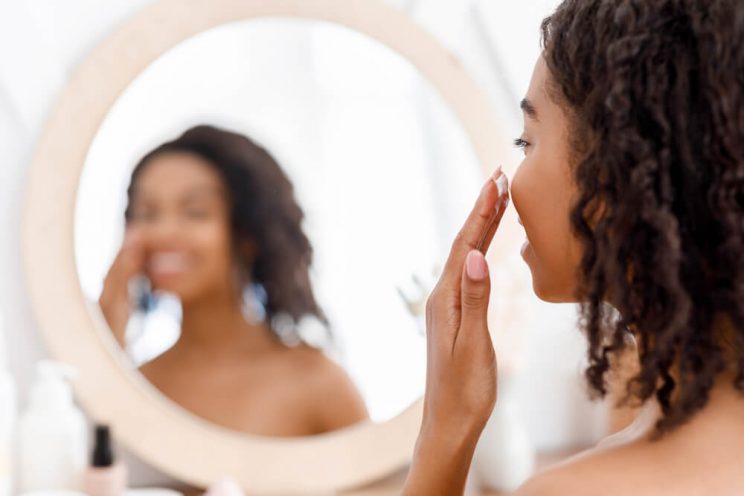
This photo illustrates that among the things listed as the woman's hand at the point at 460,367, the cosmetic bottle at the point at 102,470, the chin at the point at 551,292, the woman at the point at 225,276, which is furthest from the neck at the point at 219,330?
the chin at the point at 551,292

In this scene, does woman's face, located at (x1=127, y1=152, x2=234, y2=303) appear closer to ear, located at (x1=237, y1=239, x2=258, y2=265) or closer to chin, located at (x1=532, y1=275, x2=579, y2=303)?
ear, located at (x1=237, y1=239, x2=258, y2=265)

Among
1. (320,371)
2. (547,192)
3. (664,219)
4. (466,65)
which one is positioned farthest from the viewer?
Result: (466,65)

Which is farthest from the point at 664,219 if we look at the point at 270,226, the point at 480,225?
the point at 270,226

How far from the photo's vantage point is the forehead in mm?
972

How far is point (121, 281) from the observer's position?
973 mm

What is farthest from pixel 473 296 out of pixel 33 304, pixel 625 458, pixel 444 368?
pixel 33 304

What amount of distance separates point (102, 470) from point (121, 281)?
0.64 feet

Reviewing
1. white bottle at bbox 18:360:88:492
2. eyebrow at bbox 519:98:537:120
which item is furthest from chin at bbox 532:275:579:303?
white bottle at bbox 18:360:88:492

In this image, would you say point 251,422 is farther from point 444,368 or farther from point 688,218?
point 688,218

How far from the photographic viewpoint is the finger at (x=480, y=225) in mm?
708

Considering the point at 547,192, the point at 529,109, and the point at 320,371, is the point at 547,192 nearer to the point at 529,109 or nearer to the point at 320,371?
the point at 529,109

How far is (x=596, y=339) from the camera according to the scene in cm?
60

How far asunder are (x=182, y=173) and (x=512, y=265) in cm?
41

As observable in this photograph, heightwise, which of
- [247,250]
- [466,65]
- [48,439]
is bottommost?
[48,439]
